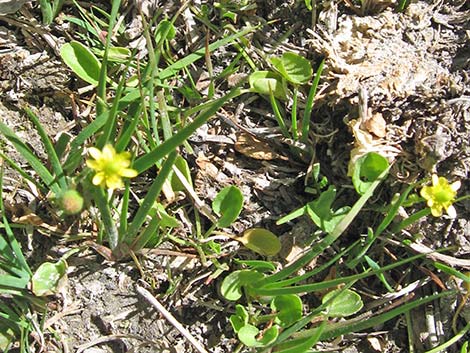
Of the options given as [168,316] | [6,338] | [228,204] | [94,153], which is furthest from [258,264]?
[6,338]

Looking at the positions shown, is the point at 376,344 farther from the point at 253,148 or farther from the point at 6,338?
the point at 6,338

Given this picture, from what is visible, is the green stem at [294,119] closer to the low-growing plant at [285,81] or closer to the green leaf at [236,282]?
the low-growing plant at [285,81]

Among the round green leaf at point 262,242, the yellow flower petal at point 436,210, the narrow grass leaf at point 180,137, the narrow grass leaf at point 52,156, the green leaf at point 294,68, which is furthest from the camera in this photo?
the green leaf at point 294,68

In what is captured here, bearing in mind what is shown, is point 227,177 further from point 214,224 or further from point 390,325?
point 390,325

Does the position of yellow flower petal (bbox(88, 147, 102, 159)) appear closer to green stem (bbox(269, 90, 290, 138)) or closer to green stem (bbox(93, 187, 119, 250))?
green stem (bbox(93, 187, 119, 250))

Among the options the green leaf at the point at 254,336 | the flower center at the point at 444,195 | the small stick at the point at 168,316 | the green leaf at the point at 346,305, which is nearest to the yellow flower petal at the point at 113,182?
the small stick at the point at 168,316

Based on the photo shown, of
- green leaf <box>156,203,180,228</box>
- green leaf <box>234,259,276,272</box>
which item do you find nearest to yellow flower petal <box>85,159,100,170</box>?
green leaf <box>156,203,180,228</box>

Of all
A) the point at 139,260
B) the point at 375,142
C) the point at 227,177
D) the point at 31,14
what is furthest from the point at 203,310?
the point at 31,14
